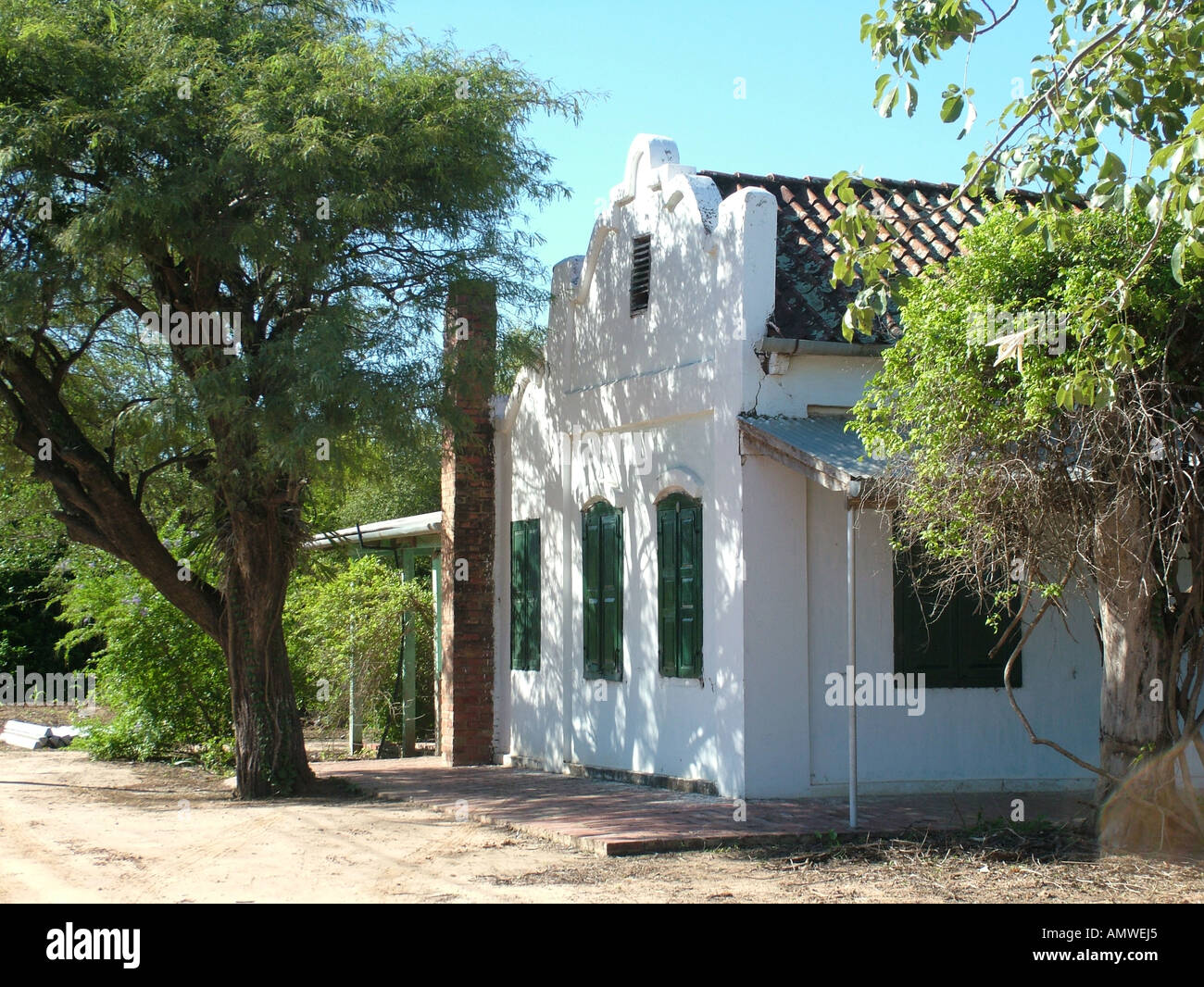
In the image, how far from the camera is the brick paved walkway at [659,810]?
9.25 meters

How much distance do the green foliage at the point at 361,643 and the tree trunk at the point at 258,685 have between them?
3817 millimetres

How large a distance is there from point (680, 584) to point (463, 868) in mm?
4190

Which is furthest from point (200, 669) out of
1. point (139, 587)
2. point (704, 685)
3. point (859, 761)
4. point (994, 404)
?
point (994, 404)

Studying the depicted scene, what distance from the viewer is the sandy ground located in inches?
301

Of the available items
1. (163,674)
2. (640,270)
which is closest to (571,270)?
(640,270)

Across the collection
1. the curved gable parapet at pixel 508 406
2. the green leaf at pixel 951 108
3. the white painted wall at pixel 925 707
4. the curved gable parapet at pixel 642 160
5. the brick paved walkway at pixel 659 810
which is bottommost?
the brick paved walkway at pixel 659 810

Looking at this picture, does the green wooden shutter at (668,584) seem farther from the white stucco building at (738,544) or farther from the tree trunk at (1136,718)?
the tree trunk at (1136,718)

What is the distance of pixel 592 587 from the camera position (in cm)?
1355

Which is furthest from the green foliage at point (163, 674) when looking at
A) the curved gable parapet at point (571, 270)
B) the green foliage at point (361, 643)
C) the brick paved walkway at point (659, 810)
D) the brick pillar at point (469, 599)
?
the curved gable parapet at point (571, 270)

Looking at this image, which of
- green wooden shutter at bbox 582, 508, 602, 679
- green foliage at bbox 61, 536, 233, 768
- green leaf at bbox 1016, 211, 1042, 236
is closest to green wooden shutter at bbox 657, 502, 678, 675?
green wooden shutter at bbox 582, 508, 602, 679

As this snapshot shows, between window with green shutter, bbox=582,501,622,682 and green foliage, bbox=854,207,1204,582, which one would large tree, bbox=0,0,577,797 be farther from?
green foliage, bbox=854,207,1204,582

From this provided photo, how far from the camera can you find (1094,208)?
7.99 meters

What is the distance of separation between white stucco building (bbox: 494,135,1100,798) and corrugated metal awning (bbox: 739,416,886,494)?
31mm

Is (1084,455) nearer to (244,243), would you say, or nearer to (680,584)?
(680,584)
